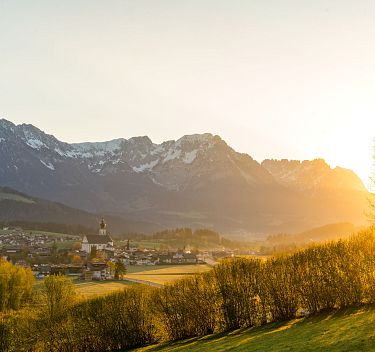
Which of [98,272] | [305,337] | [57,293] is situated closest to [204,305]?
[305,337]

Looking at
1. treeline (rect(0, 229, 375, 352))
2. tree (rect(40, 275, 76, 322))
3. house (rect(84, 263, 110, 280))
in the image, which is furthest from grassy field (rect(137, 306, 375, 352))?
house (rect(84, 263, 110, 280))

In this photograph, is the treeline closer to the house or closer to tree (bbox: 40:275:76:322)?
tree (bbox: 40:275:76:322)

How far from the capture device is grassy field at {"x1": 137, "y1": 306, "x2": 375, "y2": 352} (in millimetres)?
34000

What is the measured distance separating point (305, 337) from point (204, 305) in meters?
20.6

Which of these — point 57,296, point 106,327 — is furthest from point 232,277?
point 57,296

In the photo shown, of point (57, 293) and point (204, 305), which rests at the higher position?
point (204, 305)

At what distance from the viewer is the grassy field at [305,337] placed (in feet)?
112

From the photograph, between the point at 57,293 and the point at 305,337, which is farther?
the point at 57,293

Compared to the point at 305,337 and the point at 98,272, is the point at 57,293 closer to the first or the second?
the point at 305,337

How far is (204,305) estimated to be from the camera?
190 ft

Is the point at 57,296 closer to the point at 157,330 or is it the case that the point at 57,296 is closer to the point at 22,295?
the point at 22,295

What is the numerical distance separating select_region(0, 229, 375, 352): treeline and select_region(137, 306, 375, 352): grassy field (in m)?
3.16

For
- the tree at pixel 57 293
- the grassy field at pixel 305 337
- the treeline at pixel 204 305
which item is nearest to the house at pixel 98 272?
the tree at pixel 57 293

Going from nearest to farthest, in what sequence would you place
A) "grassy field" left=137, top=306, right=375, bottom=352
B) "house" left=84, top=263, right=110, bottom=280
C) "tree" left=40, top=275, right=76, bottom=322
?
"grassy field" left=137, top=306, right=375, bottom=352 < "tree" left=40, top=275, right=76, bottom=322 < "house" left=84, top=263, right=110, bottom=280
